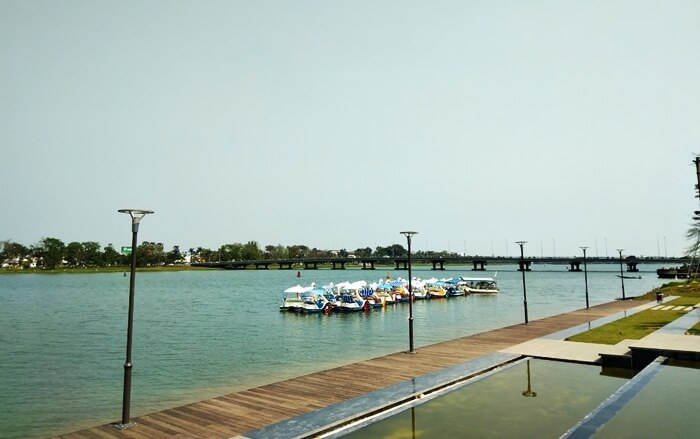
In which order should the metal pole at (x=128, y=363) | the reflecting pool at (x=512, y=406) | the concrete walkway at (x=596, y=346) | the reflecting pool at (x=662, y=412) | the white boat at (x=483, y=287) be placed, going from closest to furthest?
the reflecting pool at (x=662, y=412) < the reflecting pool at (x=512, y=406) < the metal pole at (x=128, y=363) < the concrete walkway at (x=596, y=346) < the white boat at (x=483, y=287)

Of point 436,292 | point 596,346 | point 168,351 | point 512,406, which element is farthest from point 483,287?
point 512,406

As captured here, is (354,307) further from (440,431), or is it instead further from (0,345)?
(440,431)

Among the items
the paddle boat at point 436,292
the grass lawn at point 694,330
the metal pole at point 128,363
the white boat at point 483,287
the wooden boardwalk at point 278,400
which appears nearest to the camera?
the wooden boardwalk at point 278,400

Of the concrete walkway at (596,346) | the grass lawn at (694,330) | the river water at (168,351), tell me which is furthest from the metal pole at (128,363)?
the grass lawn at (694,330)

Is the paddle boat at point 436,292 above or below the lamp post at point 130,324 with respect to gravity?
below

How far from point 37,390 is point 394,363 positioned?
17795mm

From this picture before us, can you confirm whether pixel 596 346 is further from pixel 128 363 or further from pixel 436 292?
pixel 436 292

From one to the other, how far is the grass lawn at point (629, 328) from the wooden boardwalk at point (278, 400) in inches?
241

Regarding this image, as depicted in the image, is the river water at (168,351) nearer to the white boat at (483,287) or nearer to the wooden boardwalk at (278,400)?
the wooden boardwalk at (278,400)

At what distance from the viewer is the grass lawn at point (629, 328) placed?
25.2 meters

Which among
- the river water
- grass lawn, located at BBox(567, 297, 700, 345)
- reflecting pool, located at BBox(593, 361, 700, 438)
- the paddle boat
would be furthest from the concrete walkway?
the paddle boat

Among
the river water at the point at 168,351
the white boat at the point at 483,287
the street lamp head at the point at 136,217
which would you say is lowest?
the river water at the point at 168,351

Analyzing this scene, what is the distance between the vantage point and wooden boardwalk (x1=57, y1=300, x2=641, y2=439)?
12.1 meters

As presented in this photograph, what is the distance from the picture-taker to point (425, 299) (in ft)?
273
